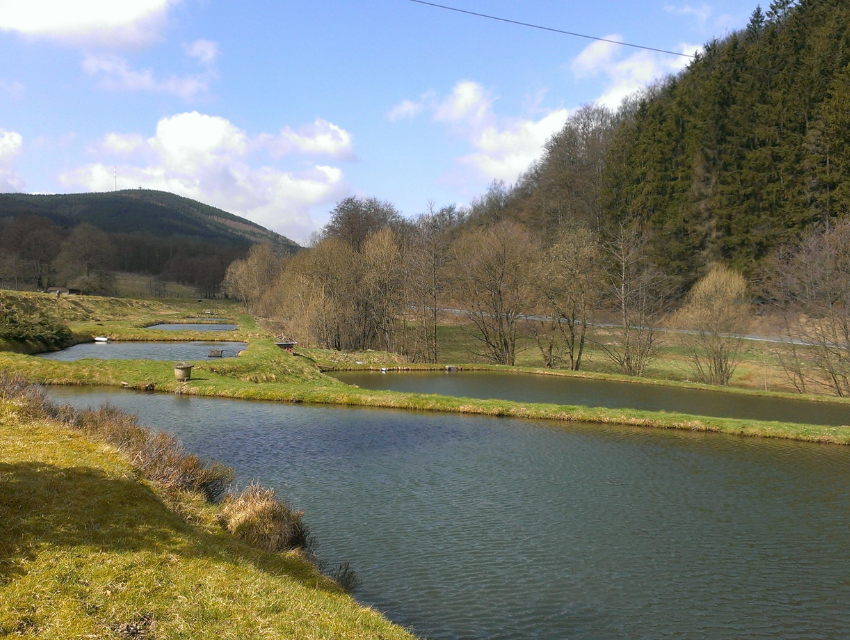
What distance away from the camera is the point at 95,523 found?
787 cm

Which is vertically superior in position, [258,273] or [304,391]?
[258,273]

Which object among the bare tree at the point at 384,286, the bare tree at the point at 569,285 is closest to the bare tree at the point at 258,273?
the bare tree at the point at 384,286

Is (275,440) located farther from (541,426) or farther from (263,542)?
(541,426)

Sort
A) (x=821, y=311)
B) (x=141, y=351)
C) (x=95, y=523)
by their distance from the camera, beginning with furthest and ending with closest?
(x=141, y=351), (x=821, y=311), (x=95, y=523)

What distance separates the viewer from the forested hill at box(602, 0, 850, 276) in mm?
49344

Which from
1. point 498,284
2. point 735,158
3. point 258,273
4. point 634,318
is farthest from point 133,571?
point 258,273

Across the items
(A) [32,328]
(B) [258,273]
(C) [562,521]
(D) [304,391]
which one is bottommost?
(C) [562,521]

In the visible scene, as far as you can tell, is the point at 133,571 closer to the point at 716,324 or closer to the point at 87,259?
the point at 716,324

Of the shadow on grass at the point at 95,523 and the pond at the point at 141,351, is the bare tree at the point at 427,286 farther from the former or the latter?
the shadow on grass at the point at 95,523

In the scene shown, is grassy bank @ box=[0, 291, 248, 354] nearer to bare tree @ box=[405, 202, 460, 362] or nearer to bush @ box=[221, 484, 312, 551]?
bare tree @ box=[405, 202, 460, 362]

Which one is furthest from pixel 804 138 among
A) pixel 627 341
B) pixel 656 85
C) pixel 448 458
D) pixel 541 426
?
pixel 448 458

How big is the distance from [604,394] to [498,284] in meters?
17.5

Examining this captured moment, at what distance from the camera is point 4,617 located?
217 inches

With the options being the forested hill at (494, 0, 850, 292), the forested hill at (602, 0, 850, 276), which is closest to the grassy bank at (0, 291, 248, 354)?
the forested hill at (494, 0, 850, 292)
